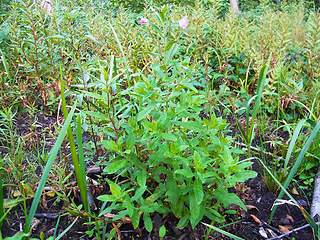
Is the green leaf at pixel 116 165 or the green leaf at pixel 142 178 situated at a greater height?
the green leaf at pixel 116 165

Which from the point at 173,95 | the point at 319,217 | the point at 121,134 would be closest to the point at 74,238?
the point at 121,134

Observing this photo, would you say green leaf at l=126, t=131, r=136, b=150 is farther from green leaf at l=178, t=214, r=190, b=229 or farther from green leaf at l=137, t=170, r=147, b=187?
green leaf at l=178, t=214, r=190, b=229

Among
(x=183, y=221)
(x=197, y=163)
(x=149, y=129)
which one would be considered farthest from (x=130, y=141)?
(x=183, y=221)

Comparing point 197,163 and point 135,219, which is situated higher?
point 197,163

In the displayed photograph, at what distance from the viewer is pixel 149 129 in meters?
1.27

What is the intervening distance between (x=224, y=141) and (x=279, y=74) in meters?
1.60

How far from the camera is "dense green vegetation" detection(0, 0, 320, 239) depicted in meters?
1.31

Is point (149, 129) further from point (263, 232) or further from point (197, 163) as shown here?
point (263, 232)

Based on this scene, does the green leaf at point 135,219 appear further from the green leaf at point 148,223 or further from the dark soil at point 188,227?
the dark soil at point 188,227

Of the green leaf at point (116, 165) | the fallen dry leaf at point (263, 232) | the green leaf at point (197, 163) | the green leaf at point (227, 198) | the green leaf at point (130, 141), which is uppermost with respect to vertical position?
the green leaf at point (130, 141)

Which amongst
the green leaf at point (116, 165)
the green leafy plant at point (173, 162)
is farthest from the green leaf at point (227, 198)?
the green leaf at point (116, 165)

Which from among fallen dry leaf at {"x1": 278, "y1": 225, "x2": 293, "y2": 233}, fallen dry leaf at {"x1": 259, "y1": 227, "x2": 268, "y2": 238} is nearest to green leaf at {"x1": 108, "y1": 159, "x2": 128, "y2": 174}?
fallen dry leaf at {"x1": 259, "y1": 227, "x2": 268, "y2": 238}

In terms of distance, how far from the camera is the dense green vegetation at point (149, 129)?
4.29ft

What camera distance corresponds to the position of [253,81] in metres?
2.96
